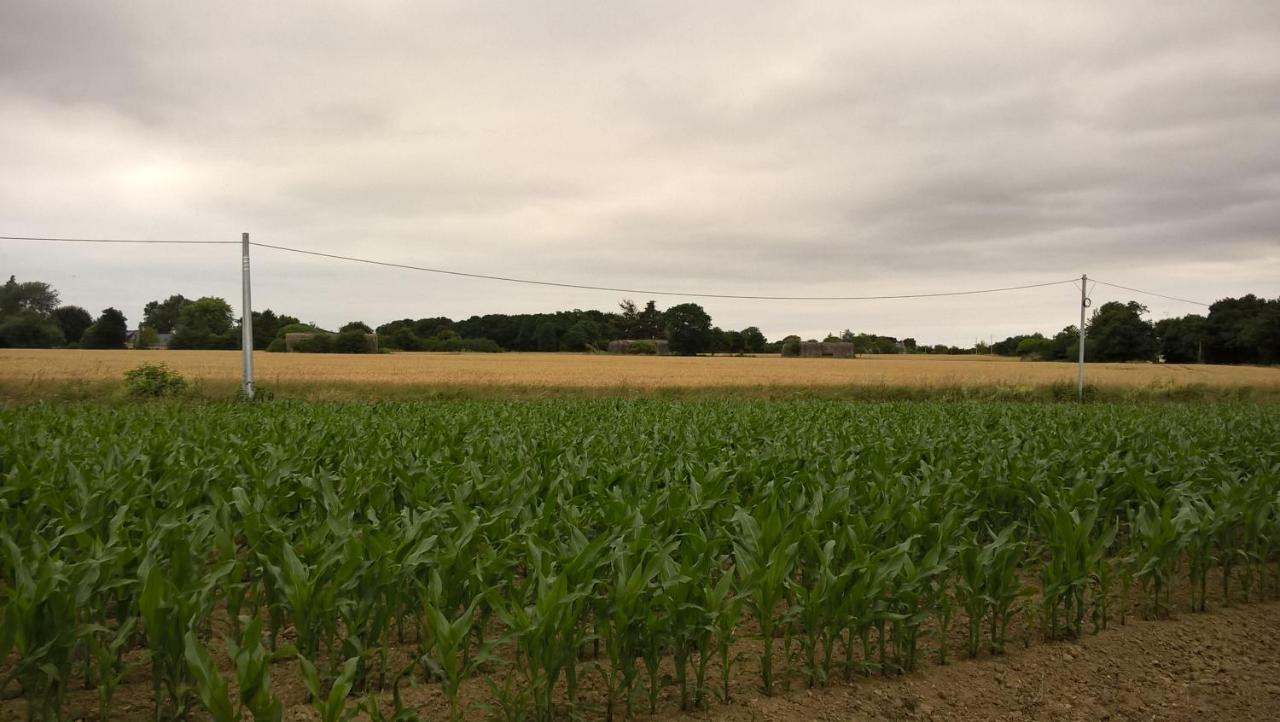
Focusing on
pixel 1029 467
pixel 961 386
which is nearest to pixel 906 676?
pixel 1029 467

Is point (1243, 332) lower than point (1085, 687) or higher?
higher

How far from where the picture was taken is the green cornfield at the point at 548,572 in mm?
4227

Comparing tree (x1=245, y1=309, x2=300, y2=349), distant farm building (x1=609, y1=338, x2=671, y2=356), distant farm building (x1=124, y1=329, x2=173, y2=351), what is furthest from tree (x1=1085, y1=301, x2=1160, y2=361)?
distant farm building (x1=124, y1=329, x2=173, y2=351)

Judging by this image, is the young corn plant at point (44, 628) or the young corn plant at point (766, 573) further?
the young corn plant at point (766, 573)

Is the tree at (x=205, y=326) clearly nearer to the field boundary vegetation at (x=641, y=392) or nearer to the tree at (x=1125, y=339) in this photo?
the field boundary vegetation at (x=641, y=392)

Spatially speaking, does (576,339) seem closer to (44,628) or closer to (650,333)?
(650,333)

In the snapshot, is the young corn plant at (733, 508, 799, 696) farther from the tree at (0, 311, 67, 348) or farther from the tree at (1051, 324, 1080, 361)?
the tree at (1051, 324, 1080, 361)

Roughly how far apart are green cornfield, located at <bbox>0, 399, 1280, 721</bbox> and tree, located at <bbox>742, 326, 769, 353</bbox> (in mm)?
80326

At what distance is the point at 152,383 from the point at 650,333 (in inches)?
2999

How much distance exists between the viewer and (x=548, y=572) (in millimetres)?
4965

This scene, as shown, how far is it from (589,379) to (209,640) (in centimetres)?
2959

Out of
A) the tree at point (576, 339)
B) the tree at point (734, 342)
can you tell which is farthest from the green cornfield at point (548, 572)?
the tree at point (734, 342)

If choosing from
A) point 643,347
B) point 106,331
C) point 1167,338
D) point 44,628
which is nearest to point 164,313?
point 106,331

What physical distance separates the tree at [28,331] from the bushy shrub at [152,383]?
100 feet
